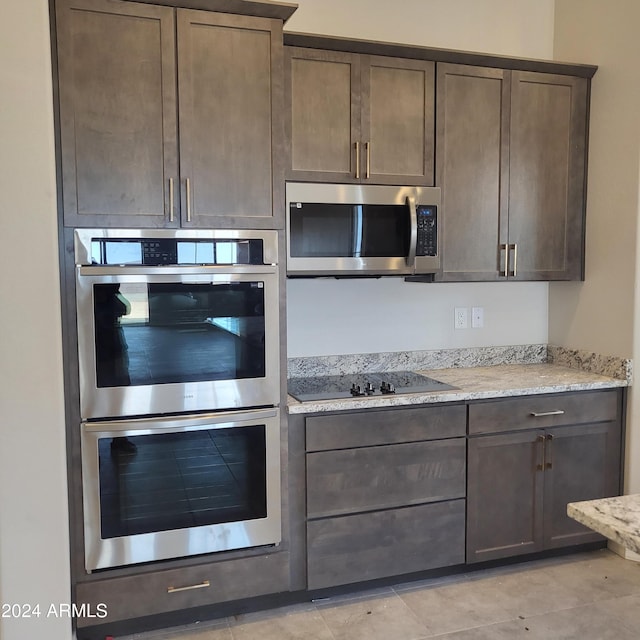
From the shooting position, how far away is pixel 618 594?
2.73m

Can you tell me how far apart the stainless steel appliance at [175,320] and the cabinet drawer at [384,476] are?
0.40 metres

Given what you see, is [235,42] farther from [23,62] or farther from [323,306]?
[323,306]

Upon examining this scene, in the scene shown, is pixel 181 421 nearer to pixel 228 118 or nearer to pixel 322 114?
pixel 228 118

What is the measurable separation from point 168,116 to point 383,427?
4.92 ft

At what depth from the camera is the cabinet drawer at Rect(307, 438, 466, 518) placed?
2.57 meters

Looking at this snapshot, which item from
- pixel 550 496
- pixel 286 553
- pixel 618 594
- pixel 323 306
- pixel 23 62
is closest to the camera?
pixel 23 62

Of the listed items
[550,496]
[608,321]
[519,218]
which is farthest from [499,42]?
[550,496]

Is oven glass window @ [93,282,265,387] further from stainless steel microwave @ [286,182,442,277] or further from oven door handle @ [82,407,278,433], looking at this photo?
stainless steel microwave @ [286,182,442,277]

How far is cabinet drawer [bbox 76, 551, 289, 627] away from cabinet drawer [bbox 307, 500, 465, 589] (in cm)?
16

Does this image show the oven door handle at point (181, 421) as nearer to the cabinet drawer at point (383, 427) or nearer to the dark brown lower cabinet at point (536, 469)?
the cabinet drawer at point (383, 427)

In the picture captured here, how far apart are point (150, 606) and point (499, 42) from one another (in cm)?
316

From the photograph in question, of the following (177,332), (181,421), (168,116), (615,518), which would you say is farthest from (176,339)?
(615,518)

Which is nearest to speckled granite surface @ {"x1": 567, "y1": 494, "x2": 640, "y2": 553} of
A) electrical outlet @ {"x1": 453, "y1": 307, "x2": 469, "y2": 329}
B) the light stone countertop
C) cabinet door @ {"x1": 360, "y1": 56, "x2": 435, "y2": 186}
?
the light stone countertop

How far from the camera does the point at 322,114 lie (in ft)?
8.79
